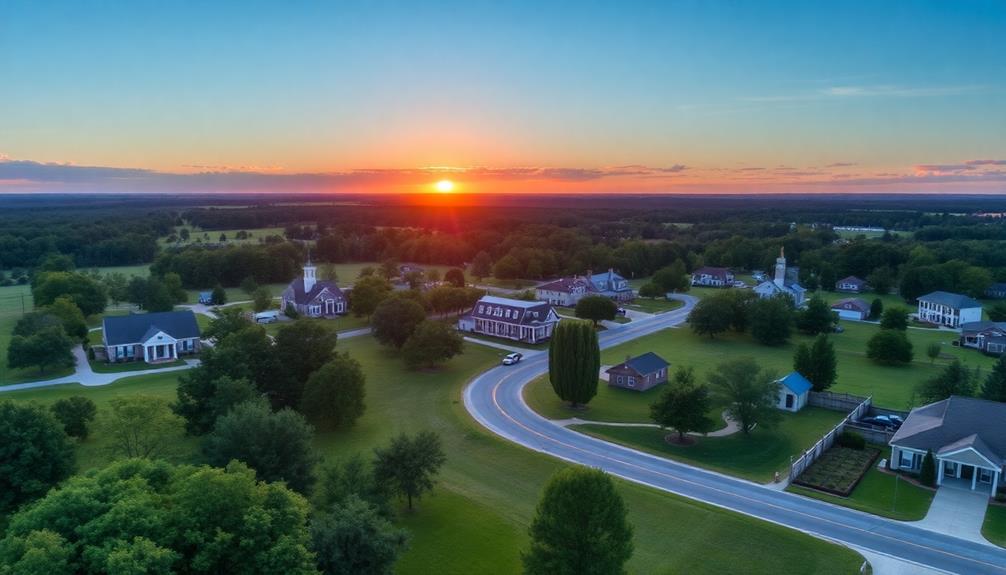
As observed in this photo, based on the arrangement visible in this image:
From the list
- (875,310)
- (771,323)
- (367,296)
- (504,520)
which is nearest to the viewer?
(504,520)

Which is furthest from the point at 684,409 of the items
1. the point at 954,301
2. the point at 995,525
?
the point at 954,301

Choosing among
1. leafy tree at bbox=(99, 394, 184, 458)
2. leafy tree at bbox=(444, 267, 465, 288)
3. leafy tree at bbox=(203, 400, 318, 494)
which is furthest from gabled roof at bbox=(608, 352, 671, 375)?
leafy tree at bbox=(444, 267, 465, 288)

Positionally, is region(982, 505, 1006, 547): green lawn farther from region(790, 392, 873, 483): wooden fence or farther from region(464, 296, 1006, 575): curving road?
region(790, 392, 873, 483): wooden fence

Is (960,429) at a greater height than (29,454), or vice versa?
(29,454)

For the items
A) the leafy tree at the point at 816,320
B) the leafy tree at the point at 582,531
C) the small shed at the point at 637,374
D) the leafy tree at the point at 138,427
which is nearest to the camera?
the leafy tree at the point at 582,531

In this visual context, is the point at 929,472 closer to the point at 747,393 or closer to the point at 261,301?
the point at 747,393

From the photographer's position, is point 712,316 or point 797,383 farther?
point 712,316

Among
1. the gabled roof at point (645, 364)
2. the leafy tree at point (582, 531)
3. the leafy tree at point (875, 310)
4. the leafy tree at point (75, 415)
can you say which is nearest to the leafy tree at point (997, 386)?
the gabled roof at point (645, 364)

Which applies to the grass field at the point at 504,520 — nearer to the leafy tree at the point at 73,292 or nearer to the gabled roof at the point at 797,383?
the gabled roof at the point at 797,383
